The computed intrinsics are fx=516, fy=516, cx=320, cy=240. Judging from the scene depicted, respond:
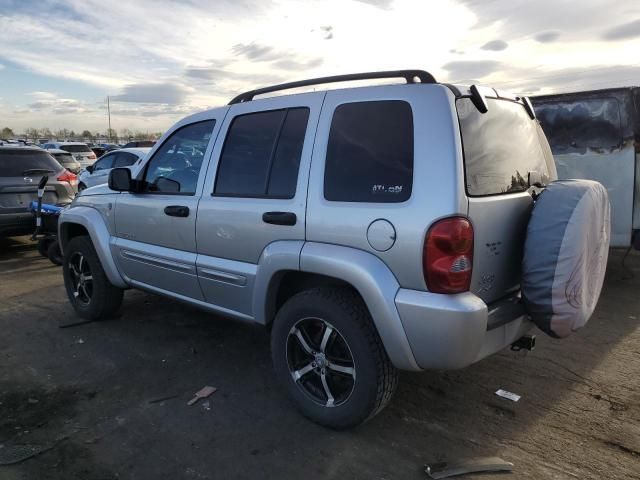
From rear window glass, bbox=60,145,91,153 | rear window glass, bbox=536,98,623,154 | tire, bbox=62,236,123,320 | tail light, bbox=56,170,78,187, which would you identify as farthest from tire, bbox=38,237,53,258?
rear window glass, bbox=60,145,91,153

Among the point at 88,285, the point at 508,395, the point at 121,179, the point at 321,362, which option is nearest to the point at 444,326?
the point at 321,362

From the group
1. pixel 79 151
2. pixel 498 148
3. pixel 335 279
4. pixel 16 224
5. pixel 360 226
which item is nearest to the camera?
pixel 360 226

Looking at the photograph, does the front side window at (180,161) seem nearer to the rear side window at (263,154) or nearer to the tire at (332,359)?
the rear side window at (263,154)

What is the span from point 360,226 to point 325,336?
0.71 meters

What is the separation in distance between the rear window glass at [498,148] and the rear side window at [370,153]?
0.30m

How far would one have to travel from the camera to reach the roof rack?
282 centimetres

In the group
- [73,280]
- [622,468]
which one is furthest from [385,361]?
[73,280]

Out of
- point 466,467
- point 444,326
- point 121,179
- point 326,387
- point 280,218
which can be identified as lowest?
point 466,467

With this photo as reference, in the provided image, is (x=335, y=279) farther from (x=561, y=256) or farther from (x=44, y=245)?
(x=44, y=245)

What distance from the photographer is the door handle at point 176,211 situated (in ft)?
12.3

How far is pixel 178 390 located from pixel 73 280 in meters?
2.25

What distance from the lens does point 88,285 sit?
16.5ft

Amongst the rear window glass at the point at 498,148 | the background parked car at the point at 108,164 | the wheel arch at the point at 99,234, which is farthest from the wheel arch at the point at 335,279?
the background parked car at the point at 108,164

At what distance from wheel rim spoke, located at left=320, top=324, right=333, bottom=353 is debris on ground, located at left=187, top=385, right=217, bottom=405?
3.26 ft
